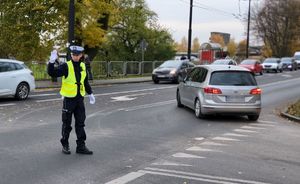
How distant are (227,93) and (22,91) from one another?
8190 mm

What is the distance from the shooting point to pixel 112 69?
3728 centimetres

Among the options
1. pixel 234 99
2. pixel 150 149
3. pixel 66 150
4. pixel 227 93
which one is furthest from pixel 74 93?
pixel 234 99

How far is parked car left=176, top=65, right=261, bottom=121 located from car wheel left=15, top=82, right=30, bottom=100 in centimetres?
702

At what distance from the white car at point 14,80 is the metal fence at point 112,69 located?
11105 millimetres

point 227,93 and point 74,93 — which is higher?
point 74,93

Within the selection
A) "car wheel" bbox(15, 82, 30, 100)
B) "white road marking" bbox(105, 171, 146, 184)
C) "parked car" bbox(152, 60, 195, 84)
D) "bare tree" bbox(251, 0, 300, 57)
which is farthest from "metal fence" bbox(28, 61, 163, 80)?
"bare tree" bbox(251, 0, 300, 57)

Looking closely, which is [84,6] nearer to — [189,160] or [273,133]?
[273,133]

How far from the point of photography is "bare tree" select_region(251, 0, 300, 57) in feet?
274

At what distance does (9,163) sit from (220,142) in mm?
4404

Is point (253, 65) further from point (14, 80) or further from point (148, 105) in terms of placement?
point (14, 80)

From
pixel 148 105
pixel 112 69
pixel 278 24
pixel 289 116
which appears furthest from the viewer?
pixel 278 24

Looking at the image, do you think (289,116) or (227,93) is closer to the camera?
(227,93)

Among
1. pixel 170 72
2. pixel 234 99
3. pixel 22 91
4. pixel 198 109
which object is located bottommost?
pixel 198 109

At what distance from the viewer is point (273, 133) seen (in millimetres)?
12078
